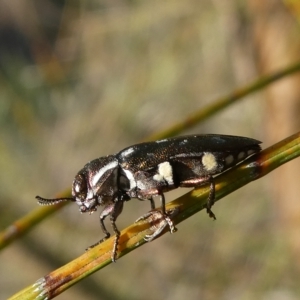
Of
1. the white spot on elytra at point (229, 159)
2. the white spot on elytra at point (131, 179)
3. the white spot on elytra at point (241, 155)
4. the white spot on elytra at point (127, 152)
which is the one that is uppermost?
the white spot on elytra at point (127, 152)

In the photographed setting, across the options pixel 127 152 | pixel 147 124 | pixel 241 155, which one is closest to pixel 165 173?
pixel 127 152

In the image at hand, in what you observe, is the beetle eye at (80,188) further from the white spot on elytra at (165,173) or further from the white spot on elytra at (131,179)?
the white spot on elytra at (165,173)

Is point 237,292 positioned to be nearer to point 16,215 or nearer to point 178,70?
point 16,215

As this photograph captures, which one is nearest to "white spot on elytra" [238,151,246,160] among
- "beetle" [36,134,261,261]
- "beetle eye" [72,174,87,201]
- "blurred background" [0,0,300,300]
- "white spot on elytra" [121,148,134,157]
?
"beetle" [36,134,261,261]

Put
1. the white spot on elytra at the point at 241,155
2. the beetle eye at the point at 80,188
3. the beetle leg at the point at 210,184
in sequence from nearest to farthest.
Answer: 1. the beetle leg at the point at 210,184
2. the white spot on elytra at the point at 241,155
3. the beetle eye at the point at 80,188

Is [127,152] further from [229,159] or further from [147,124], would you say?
[147,124]

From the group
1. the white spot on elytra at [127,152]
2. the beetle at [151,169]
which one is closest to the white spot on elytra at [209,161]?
the beetle at [151,169]

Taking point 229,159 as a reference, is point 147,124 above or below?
below
